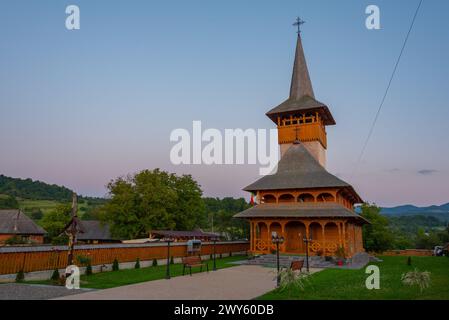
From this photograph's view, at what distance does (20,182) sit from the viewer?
12306 centimetres

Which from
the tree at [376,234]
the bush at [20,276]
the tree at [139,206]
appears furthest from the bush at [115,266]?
the tree at [376,234]

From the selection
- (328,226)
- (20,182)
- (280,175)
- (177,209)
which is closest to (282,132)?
(280,175)

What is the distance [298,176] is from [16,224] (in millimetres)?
38799

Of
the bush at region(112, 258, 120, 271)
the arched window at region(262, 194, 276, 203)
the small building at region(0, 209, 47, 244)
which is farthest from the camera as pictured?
the small building at region(0, 209, 47, 244)

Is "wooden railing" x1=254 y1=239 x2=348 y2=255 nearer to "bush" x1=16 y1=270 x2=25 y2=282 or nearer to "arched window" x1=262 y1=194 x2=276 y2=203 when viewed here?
"arched window" x1=262 y1=194 x2=276 y2=203

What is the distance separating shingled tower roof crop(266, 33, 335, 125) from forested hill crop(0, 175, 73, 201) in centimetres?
10006

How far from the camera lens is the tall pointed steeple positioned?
35750 mm

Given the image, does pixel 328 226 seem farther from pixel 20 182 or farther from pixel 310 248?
pixel 20 182

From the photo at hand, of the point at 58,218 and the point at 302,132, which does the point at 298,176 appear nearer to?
the point at 302,132

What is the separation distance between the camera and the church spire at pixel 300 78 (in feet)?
117

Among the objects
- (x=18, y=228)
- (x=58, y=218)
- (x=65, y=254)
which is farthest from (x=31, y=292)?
(x=58, y=218)

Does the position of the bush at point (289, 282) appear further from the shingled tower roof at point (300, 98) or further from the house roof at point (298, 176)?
the shingled tower roof at point (300, 98)

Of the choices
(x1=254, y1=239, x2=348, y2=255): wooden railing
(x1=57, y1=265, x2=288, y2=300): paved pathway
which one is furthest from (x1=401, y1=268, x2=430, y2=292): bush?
(x1=254, y1=239, x2=348, y2=255): wooden railing

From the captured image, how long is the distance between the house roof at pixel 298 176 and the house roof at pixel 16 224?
1348 inches
